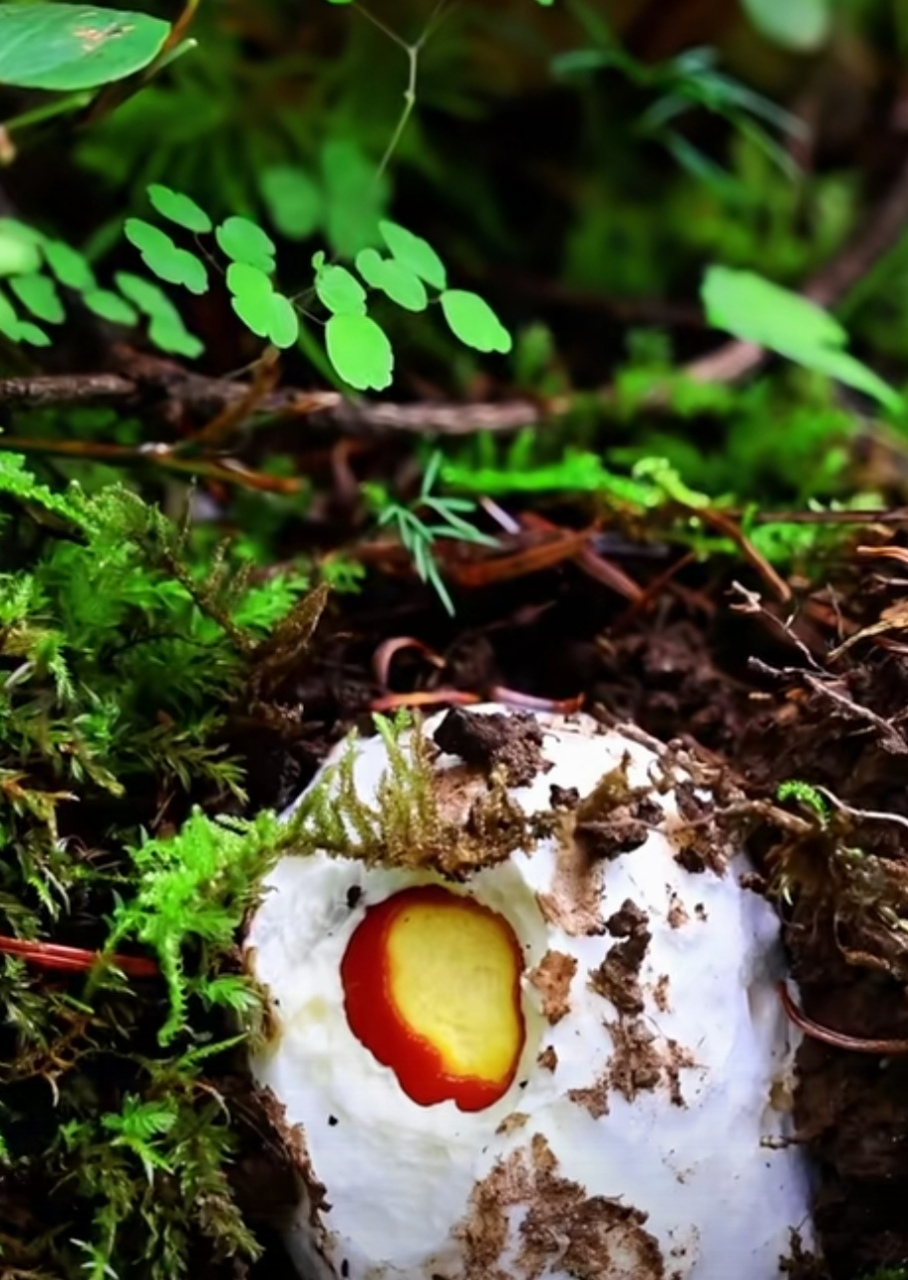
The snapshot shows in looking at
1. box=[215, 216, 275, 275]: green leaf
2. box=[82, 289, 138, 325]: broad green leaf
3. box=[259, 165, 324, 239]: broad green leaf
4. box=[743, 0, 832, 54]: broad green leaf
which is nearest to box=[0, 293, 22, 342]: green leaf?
box=[82, 289, 138, 325]: broad green leaf

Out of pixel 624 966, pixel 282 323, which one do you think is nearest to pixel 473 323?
pixel 282 323

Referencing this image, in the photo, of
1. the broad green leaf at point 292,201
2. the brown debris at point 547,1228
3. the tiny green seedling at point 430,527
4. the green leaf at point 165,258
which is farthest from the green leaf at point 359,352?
the broad green leaf at point 292,201

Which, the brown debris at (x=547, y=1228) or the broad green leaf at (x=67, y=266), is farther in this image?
the broad green leaf at (x=67, y=266)

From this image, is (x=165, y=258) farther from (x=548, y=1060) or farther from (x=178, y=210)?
(x=548, y=1060)

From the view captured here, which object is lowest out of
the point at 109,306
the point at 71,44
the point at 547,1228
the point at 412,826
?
the point at 547,1228

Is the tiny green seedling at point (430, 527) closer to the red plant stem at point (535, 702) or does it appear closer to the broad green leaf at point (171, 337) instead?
the red plant stem at point (535, 702)

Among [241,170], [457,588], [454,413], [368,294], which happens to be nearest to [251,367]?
[368,294]

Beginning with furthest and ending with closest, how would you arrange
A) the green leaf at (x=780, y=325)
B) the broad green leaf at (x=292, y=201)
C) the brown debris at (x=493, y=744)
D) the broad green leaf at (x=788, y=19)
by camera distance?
the broad green leaf at (x=788, y=19), the broad green leaf at (x=292, y=201), the green leaf at (x=780, y=325), the brown debris at (x=493, y=744)

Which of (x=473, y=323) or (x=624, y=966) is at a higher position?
(x=473, y=323)
